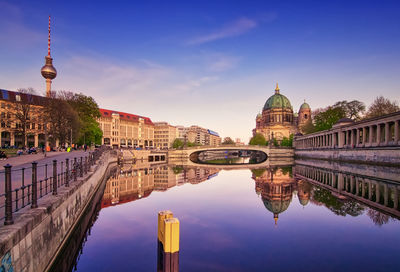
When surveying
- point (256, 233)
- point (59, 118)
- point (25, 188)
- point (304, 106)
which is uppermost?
point (304, 106)

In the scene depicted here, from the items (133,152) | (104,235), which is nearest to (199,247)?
(104,235)

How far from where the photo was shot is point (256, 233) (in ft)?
43.8

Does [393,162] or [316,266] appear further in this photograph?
[393,162]

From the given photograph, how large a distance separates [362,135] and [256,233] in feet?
194

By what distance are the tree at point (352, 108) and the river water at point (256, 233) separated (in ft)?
201

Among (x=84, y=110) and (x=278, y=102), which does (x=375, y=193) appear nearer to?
(x=84, y=110)

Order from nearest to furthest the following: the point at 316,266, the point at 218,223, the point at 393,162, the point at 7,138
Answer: the point at 316,266, the point at 218,223, the point at 393,162, the point at 7,138

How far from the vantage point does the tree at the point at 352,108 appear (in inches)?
2992

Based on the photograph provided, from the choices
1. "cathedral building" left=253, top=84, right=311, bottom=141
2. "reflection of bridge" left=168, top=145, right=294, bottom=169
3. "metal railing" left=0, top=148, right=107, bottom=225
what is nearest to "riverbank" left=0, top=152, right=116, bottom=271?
"metal railing" left=0, top=148, right=107, bottom=225

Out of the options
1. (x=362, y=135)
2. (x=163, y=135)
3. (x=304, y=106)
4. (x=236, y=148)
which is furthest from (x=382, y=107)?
(x=163, y=135)

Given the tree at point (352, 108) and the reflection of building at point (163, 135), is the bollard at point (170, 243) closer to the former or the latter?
the tree at point (352, 108)

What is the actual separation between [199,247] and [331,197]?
15612 mm

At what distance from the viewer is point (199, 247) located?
11.4 metres

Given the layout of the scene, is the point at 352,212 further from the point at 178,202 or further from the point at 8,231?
the point at 8,231
